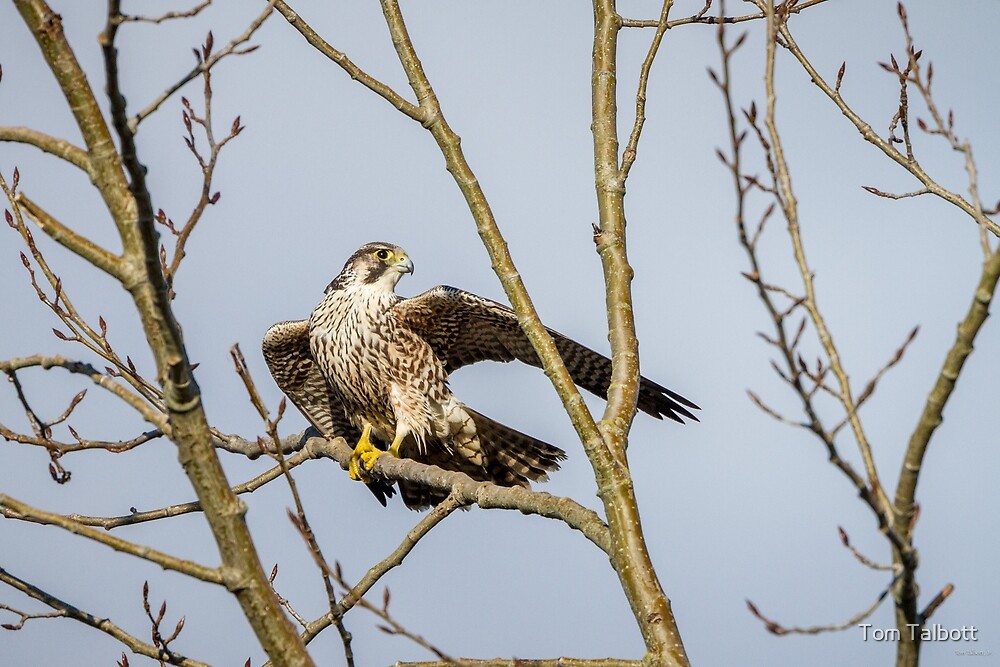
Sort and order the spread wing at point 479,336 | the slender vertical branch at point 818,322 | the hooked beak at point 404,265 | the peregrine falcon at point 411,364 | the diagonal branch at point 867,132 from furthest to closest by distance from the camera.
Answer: the hooked beak at point 404,265 < the peregrine falcon at point 411,364 < the spread wing at point 479,336 < the diagonal branch at point 867,132 < the slender vertical branch at point 818,322

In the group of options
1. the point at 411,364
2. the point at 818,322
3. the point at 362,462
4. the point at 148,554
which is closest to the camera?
the point at 818,322

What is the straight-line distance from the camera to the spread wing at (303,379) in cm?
694

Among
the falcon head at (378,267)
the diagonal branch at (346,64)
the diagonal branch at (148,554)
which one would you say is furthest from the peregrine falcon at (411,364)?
the diagonal branch at (148,554)

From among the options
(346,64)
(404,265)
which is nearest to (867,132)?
(346,64)

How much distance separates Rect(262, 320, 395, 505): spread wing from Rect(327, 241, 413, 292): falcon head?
414 mm

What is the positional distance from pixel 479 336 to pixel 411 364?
437 millimetres

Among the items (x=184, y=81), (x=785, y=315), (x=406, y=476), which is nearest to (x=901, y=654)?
(x=785, y=315)

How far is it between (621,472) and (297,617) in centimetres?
155

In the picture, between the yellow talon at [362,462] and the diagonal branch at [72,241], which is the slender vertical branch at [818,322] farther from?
the yellow talon at [362,462]

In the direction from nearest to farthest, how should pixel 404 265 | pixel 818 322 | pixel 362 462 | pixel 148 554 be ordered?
1. pixel 818 322
2. pixel 148 554
3. pixel 362 462
4. pixel 404 265

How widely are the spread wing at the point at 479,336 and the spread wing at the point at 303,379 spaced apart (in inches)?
29.1

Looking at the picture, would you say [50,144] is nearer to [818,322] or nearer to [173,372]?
[173,372]

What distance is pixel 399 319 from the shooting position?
6.73 meters

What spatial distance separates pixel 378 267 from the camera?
22.3 ft
